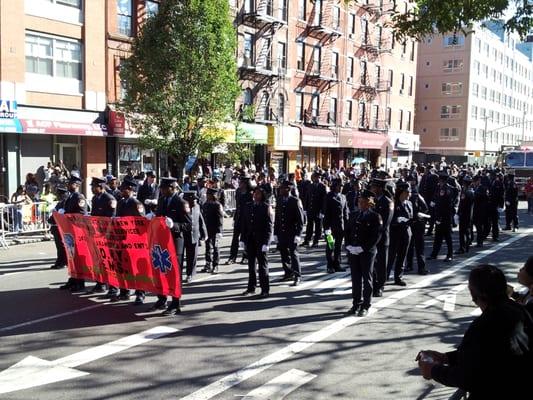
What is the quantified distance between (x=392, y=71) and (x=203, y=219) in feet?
132

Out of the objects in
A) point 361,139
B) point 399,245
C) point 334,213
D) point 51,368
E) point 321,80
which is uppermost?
point 321,80

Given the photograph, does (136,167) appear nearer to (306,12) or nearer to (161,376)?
(306,12)

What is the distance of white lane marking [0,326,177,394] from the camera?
561 centimetres

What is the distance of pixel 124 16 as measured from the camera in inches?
942

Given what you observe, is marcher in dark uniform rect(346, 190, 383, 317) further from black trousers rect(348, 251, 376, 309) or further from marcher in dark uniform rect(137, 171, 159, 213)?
marcher in dark uniform rect(137, 171, 159, 213)

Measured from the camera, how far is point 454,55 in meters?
66.7

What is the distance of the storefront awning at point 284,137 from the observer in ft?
106

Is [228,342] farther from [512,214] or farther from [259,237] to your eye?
[512,214]

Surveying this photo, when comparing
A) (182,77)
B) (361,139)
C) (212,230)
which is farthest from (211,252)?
(361,139)

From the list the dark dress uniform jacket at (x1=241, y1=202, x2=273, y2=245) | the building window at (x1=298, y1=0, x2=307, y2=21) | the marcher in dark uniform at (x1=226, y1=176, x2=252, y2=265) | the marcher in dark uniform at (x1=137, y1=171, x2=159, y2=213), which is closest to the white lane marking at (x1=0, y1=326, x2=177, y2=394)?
the dark dress uniform jacket at (x1=241, y1=202, x2=273, y2=245)

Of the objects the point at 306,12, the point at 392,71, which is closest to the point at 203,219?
the point at 306,12

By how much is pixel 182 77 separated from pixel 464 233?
11175 millimetres

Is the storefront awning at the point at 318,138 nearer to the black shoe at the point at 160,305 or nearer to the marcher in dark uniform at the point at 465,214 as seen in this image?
the marcher in dark uniform at the point at 465,214

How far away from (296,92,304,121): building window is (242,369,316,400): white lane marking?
3096 cm
